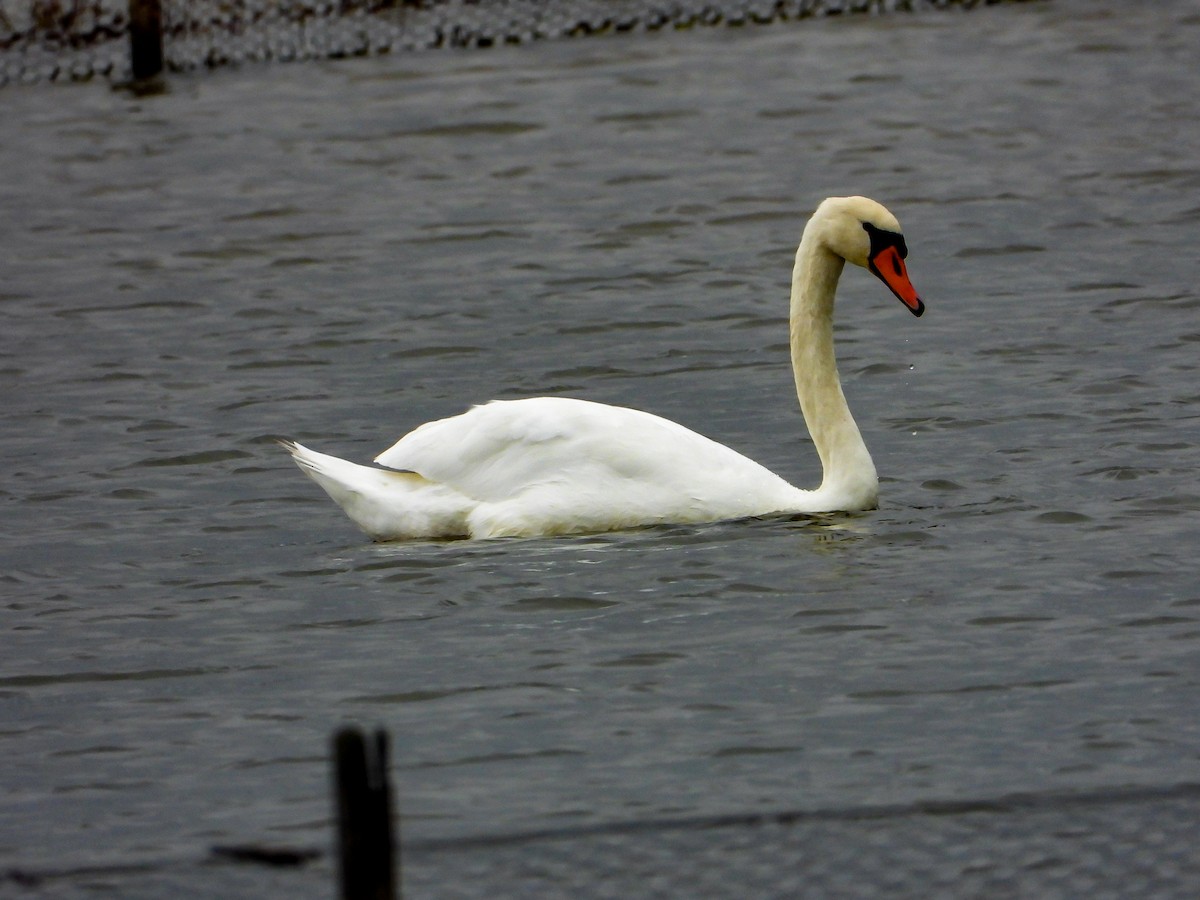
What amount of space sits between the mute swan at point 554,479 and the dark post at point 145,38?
11284 mm

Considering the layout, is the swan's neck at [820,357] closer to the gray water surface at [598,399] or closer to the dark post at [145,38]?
the gray water surface at [598,399]

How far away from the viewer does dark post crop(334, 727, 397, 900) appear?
3682 millimetres

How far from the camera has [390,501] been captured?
848 cm

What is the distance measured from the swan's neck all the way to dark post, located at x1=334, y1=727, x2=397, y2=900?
16.8 feet

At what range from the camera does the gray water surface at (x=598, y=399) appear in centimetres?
627

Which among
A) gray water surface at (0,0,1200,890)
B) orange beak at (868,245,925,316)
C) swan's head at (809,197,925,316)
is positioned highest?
swan's head at (809,197,925,316)

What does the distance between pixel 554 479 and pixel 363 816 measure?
15.5 ft

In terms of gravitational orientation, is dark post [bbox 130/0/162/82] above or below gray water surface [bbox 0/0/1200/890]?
above

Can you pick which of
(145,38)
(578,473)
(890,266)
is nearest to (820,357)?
(890,266)

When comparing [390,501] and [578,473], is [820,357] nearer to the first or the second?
[578,473]

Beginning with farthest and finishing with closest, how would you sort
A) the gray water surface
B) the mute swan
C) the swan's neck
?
the swan's neck < the mute swan < the gray water surface

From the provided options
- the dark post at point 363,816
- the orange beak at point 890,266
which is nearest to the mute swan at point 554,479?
the orange beak at point 890,266

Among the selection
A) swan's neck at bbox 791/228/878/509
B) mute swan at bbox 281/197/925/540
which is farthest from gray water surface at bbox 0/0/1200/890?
swan's neck at bbox 791/228/878/509

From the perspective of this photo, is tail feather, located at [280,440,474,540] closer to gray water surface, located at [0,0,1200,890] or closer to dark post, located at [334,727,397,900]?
gray water surface, located at [0,0,1200,890]
